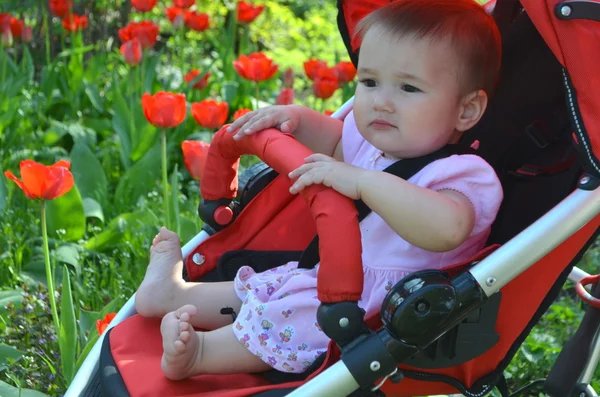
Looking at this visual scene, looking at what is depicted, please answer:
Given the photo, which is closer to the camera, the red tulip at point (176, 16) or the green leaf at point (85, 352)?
the green leaf at point (85, 352)

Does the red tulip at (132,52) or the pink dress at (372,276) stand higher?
the pink dress at (372,276)

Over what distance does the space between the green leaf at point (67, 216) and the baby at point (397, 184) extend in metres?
1.13

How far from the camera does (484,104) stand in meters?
2.00

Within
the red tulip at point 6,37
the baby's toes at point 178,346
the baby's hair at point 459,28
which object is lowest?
the red tulip at point 6,37

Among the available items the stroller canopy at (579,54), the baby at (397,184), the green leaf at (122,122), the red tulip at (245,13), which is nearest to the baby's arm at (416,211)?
the baby at (397,184)

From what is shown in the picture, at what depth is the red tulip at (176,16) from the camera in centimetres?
387

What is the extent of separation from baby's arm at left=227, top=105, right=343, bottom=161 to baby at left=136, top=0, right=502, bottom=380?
0.02m

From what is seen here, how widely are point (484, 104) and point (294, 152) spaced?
1.49 feet

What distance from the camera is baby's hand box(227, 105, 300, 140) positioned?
6.64 ft

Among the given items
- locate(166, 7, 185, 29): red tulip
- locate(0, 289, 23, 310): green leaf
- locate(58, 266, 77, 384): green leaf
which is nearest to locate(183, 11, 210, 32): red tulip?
locate(166, 7, 185, 29): red tulip

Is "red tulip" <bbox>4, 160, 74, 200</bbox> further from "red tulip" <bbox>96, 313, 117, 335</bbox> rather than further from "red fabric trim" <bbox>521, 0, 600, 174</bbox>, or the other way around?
"red fabric trim" <bbox>521, 0, 600, 174</bbox>

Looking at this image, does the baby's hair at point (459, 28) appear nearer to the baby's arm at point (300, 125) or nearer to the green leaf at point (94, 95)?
the baby's arm at point (300, 125)

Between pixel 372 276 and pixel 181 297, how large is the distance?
1.55 ft

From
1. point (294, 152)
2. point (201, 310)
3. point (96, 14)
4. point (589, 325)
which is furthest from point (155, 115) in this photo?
point (96, 14)
